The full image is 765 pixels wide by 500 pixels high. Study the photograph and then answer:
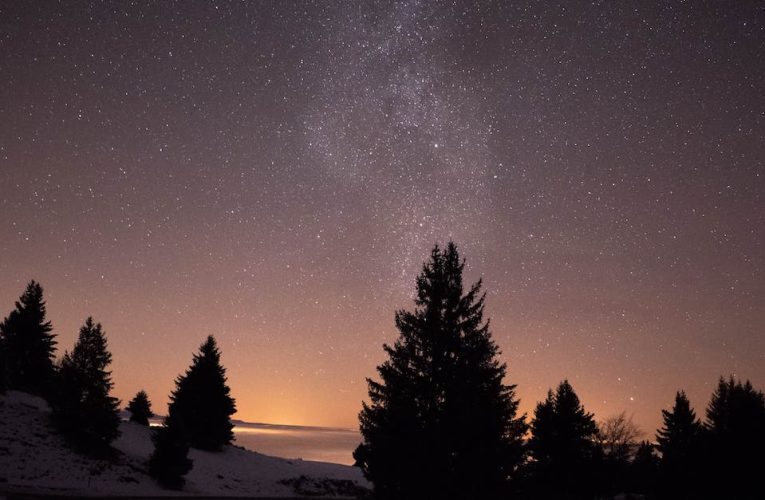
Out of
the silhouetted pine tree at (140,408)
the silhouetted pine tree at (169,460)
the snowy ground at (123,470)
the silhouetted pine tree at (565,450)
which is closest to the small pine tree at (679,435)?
the silhouetted pine tree at (565,450)

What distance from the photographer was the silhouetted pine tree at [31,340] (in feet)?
146

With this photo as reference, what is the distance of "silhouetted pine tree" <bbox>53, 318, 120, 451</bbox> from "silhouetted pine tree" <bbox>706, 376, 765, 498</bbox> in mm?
41965

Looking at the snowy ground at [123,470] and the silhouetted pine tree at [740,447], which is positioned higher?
the silhouetted pine tree at [740,447]

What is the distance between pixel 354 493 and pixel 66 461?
2091cm

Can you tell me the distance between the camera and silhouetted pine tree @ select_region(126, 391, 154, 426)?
48031mm

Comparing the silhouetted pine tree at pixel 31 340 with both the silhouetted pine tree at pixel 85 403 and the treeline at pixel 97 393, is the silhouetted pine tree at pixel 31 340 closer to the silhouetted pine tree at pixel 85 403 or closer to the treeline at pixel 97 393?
the treeline at pixel 97 393

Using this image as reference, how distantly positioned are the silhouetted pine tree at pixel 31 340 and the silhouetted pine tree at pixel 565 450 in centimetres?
3888

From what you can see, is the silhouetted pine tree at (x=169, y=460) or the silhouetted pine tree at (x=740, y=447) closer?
the silhouetted pine tree at (x=169, y=460)

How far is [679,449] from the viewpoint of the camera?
140 feet

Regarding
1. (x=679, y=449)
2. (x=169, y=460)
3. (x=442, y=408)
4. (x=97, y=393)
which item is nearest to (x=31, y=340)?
(x=97, y=393)

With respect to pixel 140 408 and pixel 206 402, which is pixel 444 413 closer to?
pixel 206 402

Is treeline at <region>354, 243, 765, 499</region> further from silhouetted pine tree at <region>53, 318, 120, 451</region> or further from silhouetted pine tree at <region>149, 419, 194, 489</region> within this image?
silhouetted pine tree at <region>53, 318, 120, 451</region>

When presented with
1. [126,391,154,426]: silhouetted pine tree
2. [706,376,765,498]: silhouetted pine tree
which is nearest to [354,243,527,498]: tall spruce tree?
[706,376,765,498]: silhouetted pine tree

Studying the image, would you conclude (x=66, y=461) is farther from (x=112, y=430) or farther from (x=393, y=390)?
(x=393, y=390)
